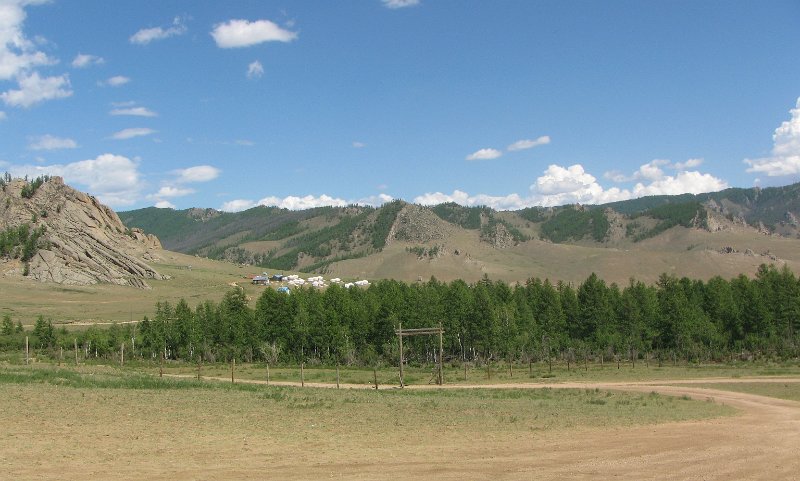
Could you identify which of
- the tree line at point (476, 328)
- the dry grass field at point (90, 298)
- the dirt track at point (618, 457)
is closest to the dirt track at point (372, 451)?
the dirt track at point (618, 457)

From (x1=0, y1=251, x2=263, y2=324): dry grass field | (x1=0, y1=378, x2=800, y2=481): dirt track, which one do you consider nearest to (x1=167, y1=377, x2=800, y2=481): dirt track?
(x1=0, y1=378, x2=800, y2=481): dirt track

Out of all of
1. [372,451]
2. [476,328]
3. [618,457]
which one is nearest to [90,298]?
[476,328]

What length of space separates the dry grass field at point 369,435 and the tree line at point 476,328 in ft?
153

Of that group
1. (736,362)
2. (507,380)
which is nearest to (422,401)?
(507,380)

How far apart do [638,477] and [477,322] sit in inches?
2695

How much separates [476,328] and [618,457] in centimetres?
6509

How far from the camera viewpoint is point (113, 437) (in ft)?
78.1

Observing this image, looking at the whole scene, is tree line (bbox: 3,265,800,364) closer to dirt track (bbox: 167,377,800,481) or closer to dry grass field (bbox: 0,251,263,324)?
dry grass field (bbox: 0,251,263,324)

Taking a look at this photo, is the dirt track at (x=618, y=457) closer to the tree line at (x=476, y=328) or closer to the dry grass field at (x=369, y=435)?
the dry grass field at (x=369, y=435)

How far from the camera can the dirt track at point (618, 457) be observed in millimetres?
19266

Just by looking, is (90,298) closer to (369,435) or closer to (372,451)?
(369,435)

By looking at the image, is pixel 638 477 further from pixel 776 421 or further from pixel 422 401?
pixel 422 401

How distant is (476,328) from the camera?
86.6 metres

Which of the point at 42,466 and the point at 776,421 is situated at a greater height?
the point at 42,466
